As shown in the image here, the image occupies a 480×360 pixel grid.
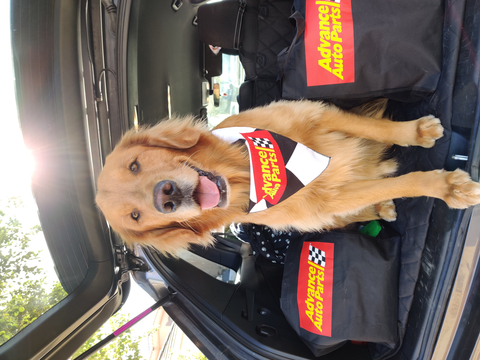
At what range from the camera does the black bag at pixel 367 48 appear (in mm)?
1654

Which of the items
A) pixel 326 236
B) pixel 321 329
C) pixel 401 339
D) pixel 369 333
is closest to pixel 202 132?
pixel 326 236

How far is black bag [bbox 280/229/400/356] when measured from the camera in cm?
190

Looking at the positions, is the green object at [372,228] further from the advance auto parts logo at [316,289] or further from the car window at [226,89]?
the car window at [226,89]

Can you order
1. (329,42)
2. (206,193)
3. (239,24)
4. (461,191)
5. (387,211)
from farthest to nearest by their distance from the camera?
(239,24) → (387,211) → (329,42) → (206,193) → (461,191)

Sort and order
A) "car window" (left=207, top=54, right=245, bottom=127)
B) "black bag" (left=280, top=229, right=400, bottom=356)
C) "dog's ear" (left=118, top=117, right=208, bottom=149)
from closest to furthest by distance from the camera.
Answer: "dog's ear" (left=118, top=117, right=208, bottom=149) → "black bag" (left=280, top=229, right=400, bottom=356) → "car window" (left=207, top=54, right=245, bottom=127)

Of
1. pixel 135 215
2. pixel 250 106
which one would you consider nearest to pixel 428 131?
pixel 250 106

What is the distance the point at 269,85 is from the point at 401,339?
2.40m

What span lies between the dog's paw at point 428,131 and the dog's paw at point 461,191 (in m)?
0.29

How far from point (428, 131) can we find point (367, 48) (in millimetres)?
672

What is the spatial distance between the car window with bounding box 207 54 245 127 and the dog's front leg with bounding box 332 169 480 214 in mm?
2024

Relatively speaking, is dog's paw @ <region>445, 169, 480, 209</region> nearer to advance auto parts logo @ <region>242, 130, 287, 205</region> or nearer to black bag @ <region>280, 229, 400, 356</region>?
black bag @ <region>280, 229, 400, 356</region>

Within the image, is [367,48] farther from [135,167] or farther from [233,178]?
[135,167]

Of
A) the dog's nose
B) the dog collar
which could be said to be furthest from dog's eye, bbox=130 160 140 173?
the dog collar

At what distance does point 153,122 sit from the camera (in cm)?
257
